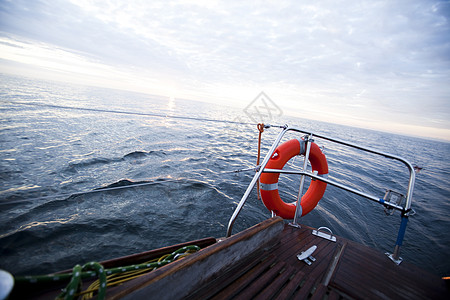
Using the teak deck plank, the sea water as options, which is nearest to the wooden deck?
the teak deck plank

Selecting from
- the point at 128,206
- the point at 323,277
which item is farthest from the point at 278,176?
the point at 128,206

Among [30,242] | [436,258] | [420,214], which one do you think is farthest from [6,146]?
[420,214]

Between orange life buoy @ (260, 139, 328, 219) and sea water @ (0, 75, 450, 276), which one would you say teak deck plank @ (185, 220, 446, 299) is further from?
sea water @ (0, 75, 450, 276)

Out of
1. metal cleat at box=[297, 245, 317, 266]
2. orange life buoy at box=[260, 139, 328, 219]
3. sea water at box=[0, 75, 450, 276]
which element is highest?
orange life buoy at box=[260, 139, 328, 219]

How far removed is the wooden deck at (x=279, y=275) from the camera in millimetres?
1087

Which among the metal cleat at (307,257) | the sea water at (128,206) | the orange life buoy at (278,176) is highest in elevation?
the orange life buoy at (278,176)

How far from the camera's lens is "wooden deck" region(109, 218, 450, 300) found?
109 centimetres

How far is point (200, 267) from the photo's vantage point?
3.86 feet

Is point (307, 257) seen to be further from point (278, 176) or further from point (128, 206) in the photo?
point (128, 206)

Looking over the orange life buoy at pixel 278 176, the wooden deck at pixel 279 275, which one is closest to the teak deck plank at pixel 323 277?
the wooden deck at pixel 279 275

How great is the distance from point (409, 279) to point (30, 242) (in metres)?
4.50

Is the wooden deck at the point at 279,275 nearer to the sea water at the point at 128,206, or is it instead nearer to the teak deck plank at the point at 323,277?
the teak deck plank at the point at 323,277

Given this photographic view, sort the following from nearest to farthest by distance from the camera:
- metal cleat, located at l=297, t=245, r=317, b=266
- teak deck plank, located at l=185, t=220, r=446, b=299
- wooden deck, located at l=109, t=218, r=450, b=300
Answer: wooden deck, located at l=109, t=218, r=450, b=300
teak deck plank, located at l=185, t=220, r=446, b=299
metal cleat, located at l=297, t=245, r=317, b=266

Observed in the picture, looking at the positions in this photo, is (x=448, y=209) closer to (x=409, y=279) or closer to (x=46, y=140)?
(x=409, y=279)
